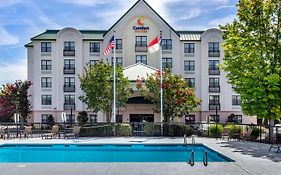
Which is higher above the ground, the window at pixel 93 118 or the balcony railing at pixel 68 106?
the balcony railing at pixel 68 106

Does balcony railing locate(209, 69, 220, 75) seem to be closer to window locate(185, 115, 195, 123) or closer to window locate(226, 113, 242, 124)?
window locate(226, 113, 242, 124)

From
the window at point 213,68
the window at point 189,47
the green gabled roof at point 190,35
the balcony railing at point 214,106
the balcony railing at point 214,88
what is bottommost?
the balcony railing at point 214,106

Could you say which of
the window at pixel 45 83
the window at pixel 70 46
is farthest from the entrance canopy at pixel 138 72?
the window at pixel 45 83

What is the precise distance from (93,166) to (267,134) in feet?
48.8

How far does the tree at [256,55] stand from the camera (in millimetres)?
21906

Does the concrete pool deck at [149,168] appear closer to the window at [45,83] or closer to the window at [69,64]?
the window at [69,64]

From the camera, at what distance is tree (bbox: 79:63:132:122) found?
127 ft

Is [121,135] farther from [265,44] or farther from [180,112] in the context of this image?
[265,44]

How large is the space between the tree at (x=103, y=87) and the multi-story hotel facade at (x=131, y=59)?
11261 mm

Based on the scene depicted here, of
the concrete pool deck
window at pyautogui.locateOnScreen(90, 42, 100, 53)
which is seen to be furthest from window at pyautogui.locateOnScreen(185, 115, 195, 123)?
the concrete pool deck

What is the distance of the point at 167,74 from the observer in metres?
36.8

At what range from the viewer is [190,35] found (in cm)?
5294

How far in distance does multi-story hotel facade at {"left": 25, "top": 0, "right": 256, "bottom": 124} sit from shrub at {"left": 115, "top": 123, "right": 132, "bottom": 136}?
72.1ft

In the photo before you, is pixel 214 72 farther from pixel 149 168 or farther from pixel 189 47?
pixel 149 168
